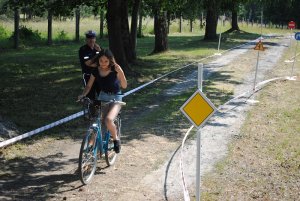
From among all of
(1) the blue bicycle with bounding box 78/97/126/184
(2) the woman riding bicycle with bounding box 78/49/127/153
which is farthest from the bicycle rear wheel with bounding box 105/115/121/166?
(2) the woman riding bicycle with bounding box 78/49/127/153

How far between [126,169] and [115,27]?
34.3 ft

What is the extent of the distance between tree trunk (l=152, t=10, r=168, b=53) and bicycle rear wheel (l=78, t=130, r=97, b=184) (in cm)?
1874

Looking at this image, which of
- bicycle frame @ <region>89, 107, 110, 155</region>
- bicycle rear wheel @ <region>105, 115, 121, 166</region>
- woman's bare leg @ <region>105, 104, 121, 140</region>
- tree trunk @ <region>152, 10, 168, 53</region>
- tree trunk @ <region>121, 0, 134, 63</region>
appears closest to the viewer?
bicycle frame @ <region>89, 107, 110, 155</region>

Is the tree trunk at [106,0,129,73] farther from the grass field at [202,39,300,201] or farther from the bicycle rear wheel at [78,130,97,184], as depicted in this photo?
the bicycle rear wheel at [78,130,97,184]

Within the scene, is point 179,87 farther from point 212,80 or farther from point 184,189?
point 184,189

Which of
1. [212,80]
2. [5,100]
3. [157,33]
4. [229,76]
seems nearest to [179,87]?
[212,80]

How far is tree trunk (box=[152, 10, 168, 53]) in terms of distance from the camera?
26.0 m

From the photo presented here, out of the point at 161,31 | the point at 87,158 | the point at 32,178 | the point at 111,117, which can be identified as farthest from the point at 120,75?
the point at 161,31

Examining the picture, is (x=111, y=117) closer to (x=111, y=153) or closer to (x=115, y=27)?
(x=111, y=153)

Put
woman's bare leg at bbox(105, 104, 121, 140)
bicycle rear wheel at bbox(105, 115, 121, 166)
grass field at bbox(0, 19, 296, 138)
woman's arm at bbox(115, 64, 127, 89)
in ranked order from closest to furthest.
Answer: woman's bare leg at bbox(105, 104, 121, 140) → woman's arm at bbox(115, 64, 127, 89) → bicycle rear wheel at bbox(105, 115, 121, 166) → grass field at bbox(0, 19, 296, 138)

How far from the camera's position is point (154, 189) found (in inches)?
271

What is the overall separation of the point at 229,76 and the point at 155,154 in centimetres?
1157

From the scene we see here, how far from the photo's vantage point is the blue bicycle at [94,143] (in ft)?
21.8

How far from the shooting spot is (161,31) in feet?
89.4
